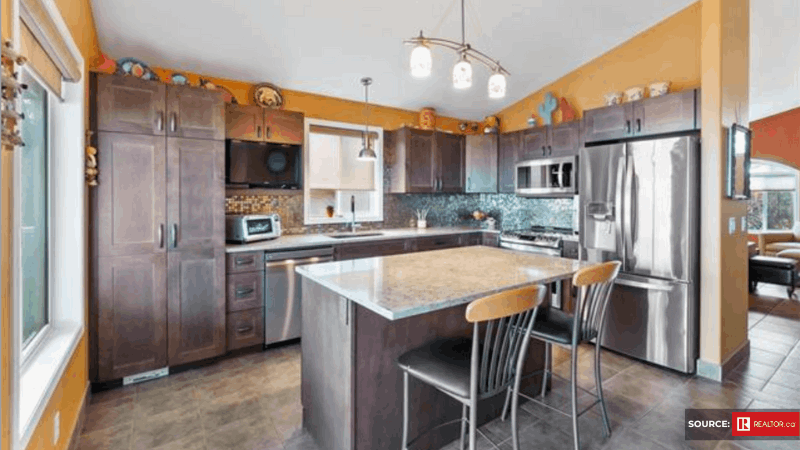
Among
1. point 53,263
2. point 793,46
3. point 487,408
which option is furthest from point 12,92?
point 793,46

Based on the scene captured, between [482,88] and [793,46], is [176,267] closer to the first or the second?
[482,88]

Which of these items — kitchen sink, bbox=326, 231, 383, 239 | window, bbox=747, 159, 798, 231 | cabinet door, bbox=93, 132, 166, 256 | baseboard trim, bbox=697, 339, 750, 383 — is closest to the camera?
cabinet door, bbox=93, 132, 166, 256

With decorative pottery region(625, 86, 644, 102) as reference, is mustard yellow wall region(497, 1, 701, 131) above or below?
above

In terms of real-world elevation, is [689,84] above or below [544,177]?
above

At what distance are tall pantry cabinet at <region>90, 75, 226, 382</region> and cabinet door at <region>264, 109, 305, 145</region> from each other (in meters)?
0.58

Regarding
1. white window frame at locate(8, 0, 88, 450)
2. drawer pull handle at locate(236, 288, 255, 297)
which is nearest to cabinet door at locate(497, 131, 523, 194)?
drawer pull handle at locate(236, 288, 255, 297)

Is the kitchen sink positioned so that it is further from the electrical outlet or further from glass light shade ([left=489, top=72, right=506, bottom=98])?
the electrical outlet

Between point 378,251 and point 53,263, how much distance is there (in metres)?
2.58

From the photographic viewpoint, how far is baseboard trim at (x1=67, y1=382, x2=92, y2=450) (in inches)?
79.8

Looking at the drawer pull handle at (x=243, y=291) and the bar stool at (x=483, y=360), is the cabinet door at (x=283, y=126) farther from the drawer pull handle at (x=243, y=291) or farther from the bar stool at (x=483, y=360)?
the bar stool at (x=483, y=360)

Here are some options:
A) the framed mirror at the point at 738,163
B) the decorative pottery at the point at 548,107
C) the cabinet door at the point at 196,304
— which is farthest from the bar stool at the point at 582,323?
the decorative pottery at the point at 548,107

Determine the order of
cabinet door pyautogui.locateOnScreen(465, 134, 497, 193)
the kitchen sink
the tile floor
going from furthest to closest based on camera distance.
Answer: cabinet door pyautogui.locateOnScreen(465, 134, 497, 193) → the kitchen sink → the tile floor

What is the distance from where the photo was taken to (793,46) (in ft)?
14.2

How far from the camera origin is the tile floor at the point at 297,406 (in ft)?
7.00
